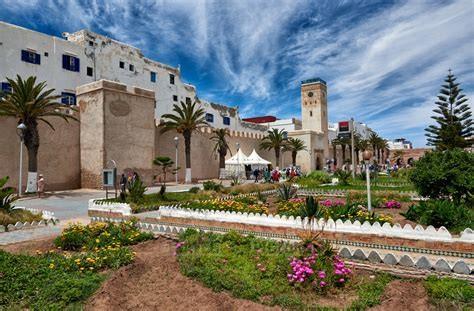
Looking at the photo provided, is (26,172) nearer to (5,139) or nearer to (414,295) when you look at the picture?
(5,139)

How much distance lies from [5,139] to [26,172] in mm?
2114

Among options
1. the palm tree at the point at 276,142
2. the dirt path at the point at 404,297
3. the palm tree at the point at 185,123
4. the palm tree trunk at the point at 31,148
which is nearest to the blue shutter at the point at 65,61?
the palm tree at the point at 185,123

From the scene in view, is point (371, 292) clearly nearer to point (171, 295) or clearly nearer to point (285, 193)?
point (171, 295)

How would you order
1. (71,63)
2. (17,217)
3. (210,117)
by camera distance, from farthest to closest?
(210,117), (71,63), (17,217)

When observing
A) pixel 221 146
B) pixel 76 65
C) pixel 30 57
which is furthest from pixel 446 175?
pixel 76 65

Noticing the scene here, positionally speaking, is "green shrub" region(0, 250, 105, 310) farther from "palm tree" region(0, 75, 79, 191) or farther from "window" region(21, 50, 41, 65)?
"window" region(21, 50, 41, 65)

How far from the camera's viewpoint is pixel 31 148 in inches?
648

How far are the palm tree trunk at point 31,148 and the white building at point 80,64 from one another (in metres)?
2.39

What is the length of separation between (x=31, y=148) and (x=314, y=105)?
34.7 metres

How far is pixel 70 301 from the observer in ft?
13.1

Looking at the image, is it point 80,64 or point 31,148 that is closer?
point 31,148

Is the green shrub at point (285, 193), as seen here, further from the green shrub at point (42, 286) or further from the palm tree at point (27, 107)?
the palm tree at point (27, 107)

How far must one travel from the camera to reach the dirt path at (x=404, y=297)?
378 centimetres

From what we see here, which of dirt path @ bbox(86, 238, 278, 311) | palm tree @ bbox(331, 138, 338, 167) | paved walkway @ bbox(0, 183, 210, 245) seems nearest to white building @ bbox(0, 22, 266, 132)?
paved walkway @ bbox(0, 183, 210, 245)
